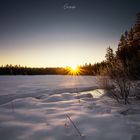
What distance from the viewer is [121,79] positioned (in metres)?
8.60

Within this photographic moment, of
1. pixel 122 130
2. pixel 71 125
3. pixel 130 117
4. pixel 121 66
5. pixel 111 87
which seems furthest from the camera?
pixel 111 87

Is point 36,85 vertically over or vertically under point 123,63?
under

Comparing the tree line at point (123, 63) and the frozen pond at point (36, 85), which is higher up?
the tree line at point (123, 63)

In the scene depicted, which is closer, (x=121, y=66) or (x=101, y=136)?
(x=101, y=136)

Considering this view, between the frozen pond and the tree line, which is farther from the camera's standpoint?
the frozen pond

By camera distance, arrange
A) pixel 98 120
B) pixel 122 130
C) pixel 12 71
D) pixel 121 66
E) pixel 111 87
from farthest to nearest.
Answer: pixel 12 71, pixel 111 87, pixel 121 66, pixel 98 120, pixel 122 130

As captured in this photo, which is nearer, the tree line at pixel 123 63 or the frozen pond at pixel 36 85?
the tree line at pixel 123 63

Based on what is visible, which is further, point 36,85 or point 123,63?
point 36,85

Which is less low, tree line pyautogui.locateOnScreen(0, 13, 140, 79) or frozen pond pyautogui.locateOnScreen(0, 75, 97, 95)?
tree line pyautogui.locateOnScreen(0, 13, 140, 79)

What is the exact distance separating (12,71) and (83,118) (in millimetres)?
39750

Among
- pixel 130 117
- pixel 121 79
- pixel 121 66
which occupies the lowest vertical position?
pixel 130 117

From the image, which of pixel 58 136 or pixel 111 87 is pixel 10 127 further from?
pixel 111 87

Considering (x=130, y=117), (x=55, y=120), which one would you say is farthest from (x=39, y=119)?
(x=130, y=117)

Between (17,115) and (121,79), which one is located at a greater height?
(121,79)
